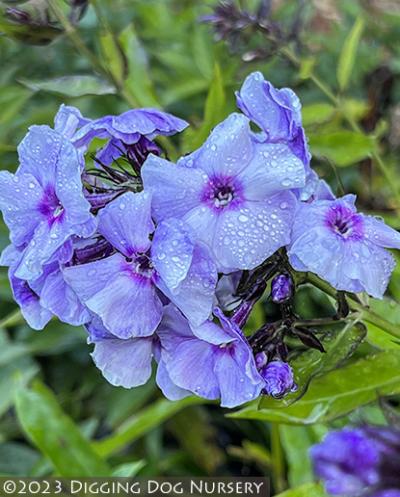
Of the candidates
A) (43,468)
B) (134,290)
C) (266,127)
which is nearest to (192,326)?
(134,290)

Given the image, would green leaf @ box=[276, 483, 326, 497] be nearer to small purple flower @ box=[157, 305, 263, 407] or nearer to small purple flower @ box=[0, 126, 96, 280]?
small purple flower @ box=[157, 305, 263, 407]

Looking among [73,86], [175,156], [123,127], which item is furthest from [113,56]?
[123,127]

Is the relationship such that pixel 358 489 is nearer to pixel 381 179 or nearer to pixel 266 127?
pixel 266 127

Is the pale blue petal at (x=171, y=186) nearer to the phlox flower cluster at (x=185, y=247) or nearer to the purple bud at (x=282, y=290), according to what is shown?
the phlox flower cluster at (x=185, y=247)

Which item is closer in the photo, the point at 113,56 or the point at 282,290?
the point at 282,290

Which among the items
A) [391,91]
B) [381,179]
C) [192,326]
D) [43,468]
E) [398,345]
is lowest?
[43,468]

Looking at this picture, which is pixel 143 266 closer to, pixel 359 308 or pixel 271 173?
pixel 271 173
